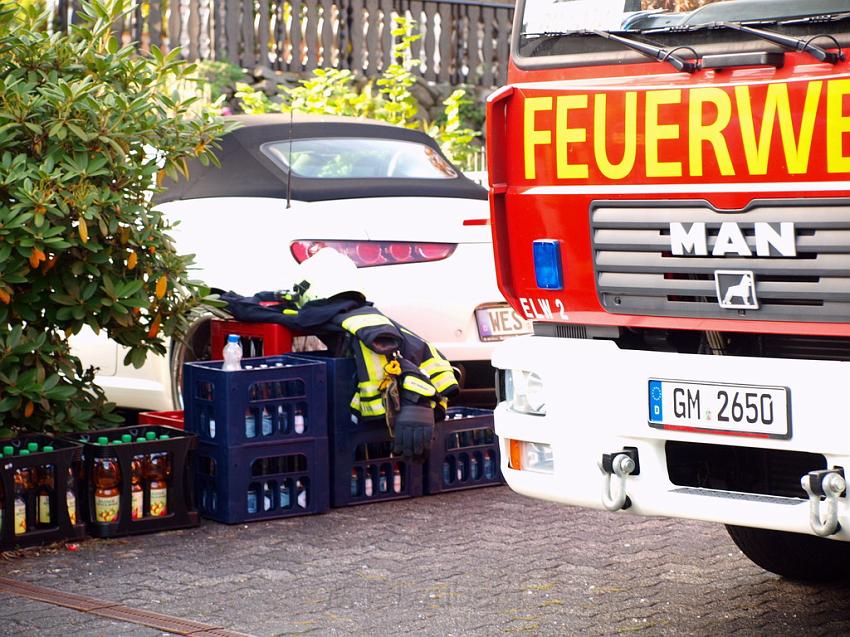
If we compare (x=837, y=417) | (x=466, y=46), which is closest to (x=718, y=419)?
(x=837, y=417)

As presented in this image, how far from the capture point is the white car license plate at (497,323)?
24.5 ft

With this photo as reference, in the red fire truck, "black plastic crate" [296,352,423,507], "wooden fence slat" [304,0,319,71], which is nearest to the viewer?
the red fire truck

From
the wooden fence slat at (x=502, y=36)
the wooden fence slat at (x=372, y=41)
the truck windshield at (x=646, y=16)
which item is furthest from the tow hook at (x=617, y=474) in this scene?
the wooden fence slat at (x=502, y=36)

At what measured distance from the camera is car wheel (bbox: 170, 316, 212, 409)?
7.78 meters

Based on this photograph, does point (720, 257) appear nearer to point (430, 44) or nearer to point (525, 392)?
point (525, 392)

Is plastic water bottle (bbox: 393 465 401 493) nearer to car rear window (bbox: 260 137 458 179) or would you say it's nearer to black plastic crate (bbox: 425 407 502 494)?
black plastic crate (bbox: 425 407 502 494)

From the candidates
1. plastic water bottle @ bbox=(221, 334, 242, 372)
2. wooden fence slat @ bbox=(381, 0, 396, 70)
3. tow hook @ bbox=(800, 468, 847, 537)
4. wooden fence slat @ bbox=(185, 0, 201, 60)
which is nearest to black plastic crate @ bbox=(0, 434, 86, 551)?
plastic water bottle @ bbox=(221, 334, 242, 372)

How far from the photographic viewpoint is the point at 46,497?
6.22 metres

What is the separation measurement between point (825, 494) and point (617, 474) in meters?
0.66

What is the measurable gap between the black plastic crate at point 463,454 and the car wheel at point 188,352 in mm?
1367

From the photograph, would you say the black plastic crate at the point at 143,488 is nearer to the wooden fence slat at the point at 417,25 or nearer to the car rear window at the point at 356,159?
the car rear window at the point at 356,159

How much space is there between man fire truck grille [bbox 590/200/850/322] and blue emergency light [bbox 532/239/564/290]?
0.15 meters

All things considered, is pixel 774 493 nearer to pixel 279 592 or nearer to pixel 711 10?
pixel 711 10

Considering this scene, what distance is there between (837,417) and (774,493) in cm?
70
